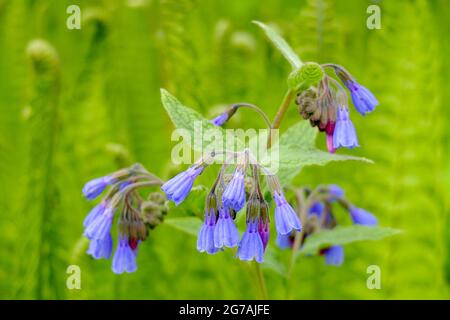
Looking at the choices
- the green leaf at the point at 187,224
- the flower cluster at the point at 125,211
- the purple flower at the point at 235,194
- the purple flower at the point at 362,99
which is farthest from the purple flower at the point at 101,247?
the purple flower at the point at 362,99

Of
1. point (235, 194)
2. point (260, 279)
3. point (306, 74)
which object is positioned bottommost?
point (260, 279)

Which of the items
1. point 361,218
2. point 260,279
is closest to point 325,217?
point 361,218

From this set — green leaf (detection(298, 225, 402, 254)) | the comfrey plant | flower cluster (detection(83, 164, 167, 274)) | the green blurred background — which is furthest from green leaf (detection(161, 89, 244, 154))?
the green blurred background

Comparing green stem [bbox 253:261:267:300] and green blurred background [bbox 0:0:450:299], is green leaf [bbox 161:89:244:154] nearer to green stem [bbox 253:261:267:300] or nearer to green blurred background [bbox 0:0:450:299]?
green stem [bbox 253:261:267:300]

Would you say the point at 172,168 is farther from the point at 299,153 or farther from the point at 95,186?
the point at 299,153

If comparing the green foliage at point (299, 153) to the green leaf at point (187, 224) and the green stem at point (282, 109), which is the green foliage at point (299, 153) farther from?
the green leaf at point (187, 224)

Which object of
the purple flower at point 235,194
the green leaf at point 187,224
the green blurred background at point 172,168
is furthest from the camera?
the green blurred background at point 172,168
